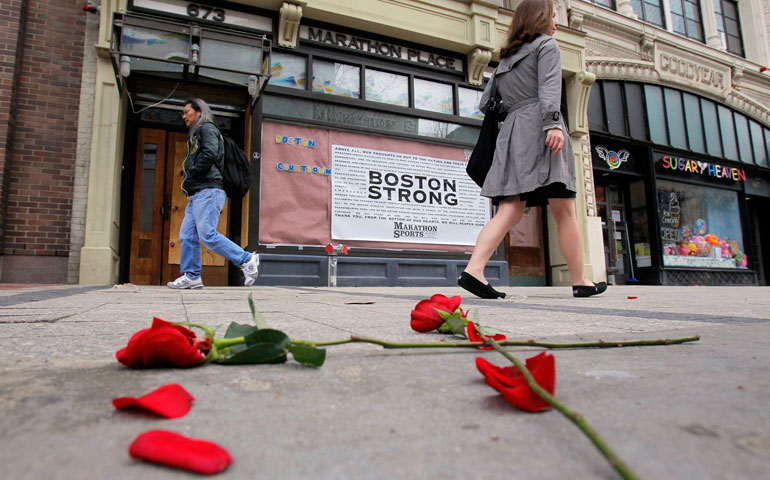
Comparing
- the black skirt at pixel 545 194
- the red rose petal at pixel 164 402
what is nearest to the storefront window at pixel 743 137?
the black skirt at pixel 545 194

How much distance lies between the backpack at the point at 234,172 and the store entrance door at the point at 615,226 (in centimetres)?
818

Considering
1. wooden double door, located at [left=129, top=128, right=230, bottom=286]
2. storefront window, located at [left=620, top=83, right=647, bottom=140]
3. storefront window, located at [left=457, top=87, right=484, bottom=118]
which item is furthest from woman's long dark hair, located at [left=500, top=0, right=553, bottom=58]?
storefront window, located at [left=620, top=83, right=647, bottom=140]

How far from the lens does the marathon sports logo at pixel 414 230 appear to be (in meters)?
7.40

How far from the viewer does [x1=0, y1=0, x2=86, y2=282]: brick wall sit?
598 centimetres

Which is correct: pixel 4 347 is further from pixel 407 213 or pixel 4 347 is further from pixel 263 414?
pixel 407 213

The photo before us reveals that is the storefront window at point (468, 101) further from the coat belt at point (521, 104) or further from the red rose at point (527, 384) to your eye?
the red rose at point (527, 384)

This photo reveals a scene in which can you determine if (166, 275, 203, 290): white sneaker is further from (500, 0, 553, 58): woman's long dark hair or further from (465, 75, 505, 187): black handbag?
(500, 0, 553, 58): woman's long dark hair

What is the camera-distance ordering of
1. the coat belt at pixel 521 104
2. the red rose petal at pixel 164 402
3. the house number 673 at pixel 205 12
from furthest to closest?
the house number 673 at pixel 205 12, the coat belt at pixel 521 104, the red rose petal at pixel 164 402

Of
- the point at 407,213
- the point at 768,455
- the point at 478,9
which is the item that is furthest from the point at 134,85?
the point at 768,455

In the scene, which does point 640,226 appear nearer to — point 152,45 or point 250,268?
point 250,268

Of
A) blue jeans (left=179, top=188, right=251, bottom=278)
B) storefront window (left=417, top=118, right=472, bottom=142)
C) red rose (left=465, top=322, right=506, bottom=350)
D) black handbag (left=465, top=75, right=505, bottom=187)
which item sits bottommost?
red rose (left=465, top=322, right=506, bottom=350)

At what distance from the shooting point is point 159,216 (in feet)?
24.6

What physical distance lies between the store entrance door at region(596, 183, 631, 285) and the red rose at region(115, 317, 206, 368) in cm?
1077

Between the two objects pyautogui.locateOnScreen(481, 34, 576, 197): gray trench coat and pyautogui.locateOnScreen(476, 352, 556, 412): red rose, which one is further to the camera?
pyautogui.locateOnScreen(481, 34, 576, 197): gray trench coat
